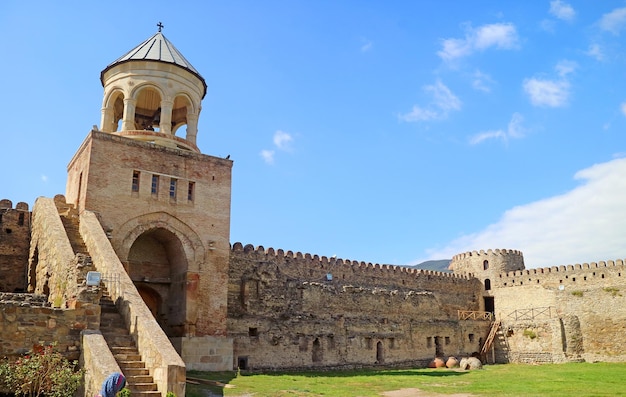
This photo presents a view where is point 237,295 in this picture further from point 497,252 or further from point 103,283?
point 497,252

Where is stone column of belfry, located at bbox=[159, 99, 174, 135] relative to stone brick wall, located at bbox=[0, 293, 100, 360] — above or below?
above

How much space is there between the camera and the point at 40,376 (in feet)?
37.2

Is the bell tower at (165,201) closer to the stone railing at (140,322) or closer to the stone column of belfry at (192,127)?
the stone column of belfry at (192,127)

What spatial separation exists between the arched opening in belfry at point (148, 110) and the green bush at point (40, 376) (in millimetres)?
14058

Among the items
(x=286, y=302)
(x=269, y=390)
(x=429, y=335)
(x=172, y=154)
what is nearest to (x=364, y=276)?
(x=429, y=335)

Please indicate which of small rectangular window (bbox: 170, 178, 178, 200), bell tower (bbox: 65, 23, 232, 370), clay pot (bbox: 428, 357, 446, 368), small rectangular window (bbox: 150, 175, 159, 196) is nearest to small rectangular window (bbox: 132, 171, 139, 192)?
bell tower (bbox: 65, 23, 232, 370)

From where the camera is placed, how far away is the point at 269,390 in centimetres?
1560

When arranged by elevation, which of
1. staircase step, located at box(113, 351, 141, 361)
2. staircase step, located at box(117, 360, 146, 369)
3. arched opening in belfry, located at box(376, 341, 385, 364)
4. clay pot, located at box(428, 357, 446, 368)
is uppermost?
staircase step, located at box(113, 351, 141, 361)

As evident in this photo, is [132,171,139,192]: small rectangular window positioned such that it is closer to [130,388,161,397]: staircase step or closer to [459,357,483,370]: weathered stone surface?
[130,388,161,397]: staircase step

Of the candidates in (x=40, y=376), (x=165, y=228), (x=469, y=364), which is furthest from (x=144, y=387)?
(x=469, y=364)

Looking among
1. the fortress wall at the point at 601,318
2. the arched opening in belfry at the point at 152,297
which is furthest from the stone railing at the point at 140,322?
the fortress wall at the point at 601,318

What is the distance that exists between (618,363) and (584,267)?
6.64 m

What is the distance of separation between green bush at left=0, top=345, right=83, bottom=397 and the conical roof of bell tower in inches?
546

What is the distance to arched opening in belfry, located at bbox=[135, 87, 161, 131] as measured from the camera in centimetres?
2416
